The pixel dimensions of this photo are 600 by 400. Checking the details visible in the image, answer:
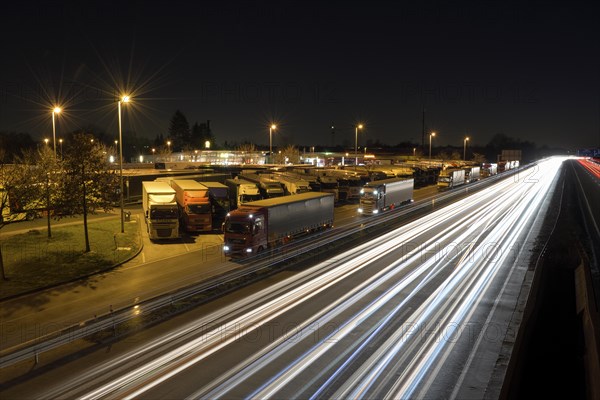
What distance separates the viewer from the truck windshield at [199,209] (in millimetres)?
30172

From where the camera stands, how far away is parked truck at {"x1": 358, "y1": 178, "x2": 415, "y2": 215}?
3806 cm

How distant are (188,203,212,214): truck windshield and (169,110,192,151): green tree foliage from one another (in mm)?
121028

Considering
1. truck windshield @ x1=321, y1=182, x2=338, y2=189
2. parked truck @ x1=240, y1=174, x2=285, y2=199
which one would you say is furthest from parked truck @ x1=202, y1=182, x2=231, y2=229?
truck windshield @ x1=321, y1=182, x2=338, y2=189

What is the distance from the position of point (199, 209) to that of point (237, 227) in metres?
7.87

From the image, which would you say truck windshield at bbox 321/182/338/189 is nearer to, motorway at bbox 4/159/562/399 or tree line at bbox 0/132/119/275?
motorway at bbox 4/159/562/399

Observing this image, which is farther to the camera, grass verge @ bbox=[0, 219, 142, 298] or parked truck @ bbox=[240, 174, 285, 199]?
parked truck @ bbox=[240, 174, 285, 199]

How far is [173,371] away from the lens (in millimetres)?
11312

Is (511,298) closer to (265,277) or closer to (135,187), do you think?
(265,277)

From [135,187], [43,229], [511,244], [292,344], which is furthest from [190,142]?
[292,344]

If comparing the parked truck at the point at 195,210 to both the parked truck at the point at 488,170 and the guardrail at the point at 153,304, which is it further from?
the parked truck at the point at 488,170

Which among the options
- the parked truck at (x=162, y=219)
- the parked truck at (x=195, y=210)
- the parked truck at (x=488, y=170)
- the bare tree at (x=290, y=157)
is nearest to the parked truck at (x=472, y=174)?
the parked truck at (x=488, y=170)

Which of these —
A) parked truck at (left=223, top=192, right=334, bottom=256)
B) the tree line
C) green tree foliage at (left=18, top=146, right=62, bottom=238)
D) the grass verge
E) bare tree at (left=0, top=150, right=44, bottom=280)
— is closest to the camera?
the grass verge

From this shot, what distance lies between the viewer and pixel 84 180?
79.4 ft

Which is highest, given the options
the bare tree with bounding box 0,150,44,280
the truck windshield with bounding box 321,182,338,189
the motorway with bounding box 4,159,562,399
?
the bare tree with bounding box 0,150,44,280
